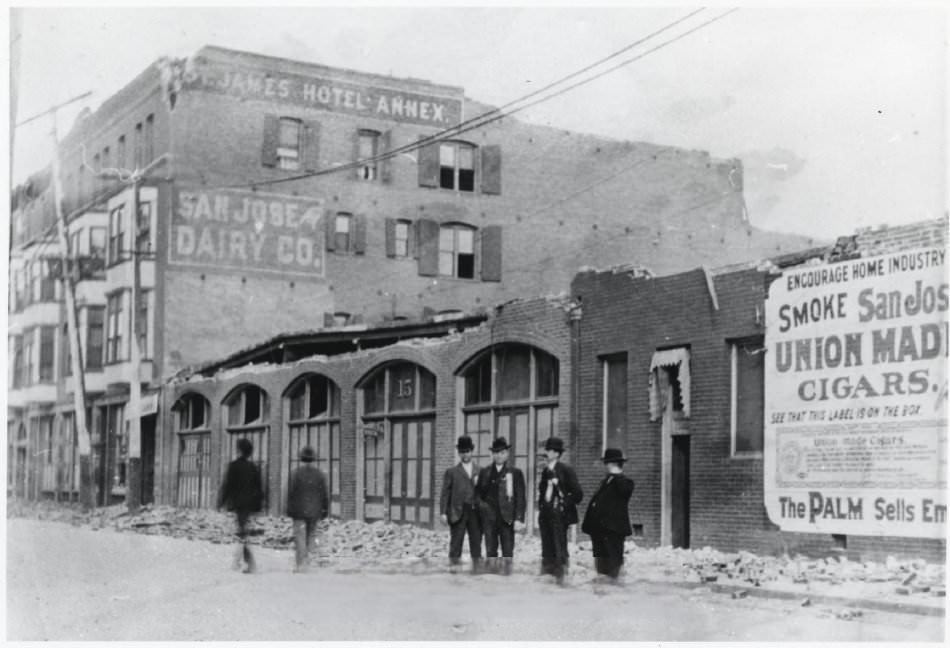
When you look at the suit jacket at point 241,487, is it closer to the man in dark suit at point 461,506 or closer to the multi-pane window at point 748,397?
the man in dark suit at point 461,506

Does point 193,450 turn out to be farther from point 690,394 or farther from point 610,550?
point 610,550

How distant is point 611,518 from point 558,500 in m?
0.90

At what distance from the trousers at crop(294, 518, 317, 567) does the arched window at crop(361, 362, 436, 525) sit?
6903 mm

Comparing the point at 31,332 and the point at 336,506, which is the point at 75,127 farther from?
the point at 336,506

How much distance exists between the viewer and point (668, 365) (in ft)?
61.9

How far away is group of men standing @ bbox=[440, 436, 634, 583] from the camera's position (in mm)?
15422

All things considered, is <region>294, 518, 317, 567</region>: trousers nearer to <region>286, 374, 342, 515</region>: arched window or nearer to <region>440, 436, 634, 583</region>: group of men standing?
<region>440, 436, 634, 583</region>: group of men standing

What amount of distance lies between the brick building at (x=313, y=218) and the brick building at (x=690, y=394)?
6.98m

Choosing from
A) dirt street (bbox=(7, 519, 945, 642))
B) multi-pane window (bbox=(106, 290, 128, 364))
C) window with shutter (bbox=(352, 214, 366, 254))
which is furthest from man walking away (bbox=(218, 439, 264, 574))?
multi-pane window (bbox=(106, 290, 128, 364))

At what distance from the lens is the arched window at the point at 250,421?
29.1 m

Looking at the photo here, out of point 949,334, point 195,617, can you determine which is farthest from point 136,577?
point 949,334

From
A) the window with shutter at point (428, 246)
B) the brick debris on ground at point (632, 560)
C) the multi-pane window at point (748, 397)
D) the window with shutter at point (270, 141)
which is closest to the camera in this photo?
the brick debris on ground at point (632, 560)

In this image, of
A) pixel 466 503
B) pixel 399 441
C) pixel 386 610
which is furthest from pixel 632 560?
pixel 399 441

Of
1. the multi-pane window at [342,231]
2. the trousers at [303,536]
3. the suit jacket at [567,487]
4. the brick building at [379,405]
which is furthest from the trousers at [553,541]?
the multi-pane window at [342,231]
